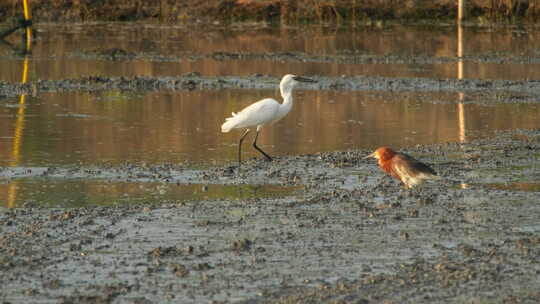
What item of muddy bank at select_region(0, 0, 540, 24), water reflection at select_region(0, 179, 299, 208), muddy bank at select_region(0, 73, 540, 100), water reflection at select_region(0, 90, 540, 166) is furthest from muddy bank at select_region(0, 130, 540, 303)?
muddy bank at select_region(0, 0, 540, 24)

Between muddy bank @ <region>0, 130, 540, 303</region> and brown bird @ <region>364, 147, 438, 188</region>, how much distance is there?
15 cm

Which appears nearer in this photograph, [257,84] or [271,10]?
[257,84]

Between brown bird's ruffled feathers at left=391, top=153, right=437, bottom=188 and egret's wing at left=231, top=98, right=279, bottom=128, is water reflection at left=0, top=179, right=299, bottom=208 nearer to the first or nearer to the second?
brown bird's ruffled feathers at left=391, top=153, right=437, bottom=188

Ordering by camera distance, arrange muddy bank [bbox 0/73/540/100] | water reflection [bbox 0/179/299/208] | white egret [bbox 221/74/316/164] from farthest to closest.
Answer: muddy bank [bbox 0/73/540/100], white egret [bbox 221/74/316/164], water reflection [bbox 0/179/299/208]

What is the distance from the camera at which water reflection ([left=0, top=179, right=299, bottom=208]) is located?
11.3 m

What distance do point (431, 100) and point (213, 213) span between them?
11098 millimetres

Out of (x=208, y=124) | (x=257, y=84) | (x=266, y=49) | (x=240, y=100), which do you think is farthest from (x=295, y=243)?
(x=266, y=49)

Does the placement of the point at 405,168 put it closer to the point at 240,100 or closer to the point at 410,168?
the point at 410,168

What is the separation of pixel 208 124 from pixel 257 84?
223 inches

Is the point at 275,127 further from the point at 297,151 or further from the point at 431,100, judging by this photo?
the point at 431,100

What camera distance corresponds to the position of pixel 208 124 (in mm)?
17859

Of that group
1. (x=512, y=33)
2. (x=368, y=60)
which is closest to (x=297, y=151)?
(x=368, y=60)

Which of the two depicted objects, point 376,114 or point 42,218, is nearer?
point 42,218

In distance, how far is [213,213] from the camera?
1066cm
